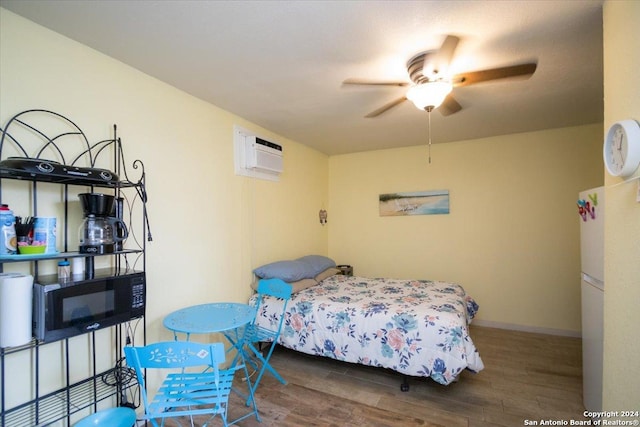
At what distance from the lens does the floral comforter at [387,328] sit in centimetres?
230

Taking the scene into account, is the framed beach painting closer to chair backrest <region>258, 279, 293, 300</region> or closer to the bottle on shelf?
chair backrest <region>258, 279, 293, 300</region>

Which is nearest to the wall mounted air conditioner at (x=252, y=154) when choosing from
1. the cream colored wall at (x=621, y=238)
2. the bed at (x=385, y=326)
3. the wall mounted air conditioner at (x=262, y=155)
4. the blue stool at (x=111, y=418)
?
the wall mounted air conditioner at (x=262, y=155)

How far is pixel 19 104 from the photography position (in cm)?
157

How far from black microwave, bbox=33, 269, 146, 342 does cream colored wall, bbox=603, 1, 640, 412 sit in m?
2.37

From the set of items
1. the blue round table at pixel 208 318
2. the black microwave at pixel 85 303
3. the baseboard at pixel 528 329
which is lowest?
the baseboard at pixel 528 329

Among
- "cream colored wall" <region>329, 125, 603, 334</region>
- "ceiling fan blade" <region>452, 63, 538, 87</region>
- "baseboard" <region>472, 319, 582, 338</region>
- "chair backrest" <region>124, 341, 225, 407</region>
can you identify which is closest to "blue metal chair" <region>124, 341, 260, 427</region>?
"chair backrest" <region>124, 341, 225, 407</region>

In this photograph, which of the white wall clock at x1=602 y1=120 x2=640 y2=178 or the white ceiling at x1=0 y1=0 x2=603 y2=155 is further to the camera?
the white ceiling at x1=0 y1=0 x2=603 y2=155

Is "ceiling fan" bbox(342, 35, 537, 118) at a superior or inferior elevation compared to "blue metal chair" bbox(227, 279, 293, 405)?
A: superior

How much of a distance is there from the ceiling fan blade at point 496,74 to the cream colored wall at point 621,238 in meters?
0.33

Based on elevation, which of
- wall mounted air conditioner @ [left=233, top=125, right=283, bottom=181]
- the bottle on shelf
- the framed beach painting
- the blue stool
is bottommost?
the blue stool

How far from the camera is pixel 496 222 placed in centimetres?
394

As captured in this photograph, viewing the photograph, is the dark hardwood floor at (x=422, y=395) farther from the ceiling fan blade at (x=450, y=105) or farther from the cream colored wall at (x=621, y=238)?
the ceiling fan blade at (x=450, y=105)

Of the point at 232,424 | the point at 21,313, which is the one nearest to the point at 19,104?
the point at 21,313

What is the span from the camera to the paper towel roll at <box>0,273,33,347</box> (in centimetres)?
129
